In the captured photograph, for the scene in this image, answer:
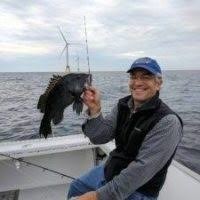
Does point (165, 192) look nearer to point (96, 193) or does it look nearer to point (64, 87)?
point (96, 193)

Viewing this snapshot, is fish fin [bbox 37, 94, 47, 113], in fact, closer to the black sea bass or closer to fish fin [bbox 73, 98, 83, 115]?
the black sea bass

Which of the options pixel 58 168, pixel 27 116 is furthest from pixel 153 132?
pixel 27 116

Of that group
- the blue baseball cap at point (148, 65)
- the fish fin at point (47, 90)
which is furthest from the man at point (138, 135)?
the fish fin at point (47, 90)

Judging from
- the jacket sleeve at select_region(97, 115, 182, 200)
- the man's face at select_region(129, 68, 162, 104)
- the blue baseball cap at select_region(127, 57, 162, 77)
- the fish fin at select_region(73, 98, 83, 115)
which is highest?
the blue baseball cap at select_region(127, 57, 162, 77)

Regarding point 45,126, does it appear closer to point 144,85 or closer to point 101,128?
point 101,128

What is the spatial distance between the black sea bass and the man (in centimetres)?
17

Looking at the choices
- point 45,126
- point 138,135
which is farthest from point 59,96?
point 138,135

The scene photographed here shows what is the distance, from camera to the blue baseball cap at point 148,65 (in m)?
3.12

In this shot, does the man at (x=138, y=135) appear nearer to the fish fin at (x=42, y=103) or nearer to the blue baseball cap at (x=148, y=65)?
the blue baseball cap at (x=148, y=65)

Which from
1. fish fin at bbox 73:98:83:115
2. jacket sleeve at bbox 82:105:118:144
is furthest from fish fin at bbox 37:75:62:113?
jacket sleeve at bbox 82:105:118:144

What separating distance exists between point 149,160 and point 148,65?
774mm

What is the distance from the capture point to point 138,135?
3.06 meters

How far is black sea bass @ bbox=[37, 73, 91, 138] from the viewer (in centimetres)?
285

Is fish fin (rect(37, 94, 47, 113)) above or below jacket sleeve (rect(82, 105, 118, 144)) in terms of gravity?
above
